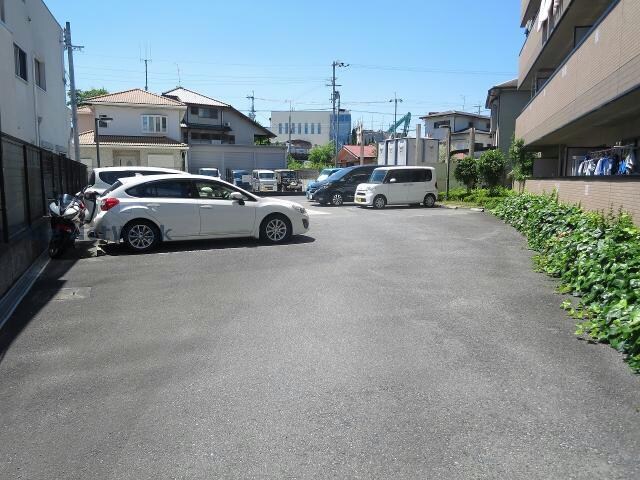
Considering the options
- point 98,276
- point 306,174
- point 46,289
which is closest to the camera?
point 46,289

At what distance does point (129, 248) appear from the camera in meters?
11.3

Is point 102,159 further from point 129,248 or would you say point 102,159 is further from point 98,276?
point 98,276

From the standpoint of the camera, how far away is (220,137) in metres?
52.5

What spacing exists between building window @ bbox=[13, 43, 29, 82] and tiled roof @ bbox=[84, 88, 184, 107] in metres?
24.1

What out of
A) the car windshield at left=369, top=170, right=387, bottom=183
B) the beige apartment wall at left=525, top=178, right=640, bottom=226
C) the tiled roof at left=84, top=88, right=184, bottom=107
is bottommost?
the beige apartment wall at left=525, top=178, right=640, bottom=226

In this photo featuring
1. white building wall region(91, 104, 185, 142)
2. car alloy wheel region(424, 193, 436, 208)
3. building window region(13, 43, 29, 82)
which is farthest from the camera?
white building wall region(91, 104, 185, 142)

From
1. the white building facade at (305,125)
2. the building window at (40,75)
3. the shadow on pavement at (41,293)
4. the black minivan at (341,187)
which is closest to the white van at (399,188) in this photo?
the black minivan at (341,187)

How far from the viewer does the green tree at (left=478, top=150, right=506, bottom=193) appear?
947 inches

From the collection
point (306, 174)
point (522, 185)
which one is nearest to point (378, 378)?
point (522, 185)

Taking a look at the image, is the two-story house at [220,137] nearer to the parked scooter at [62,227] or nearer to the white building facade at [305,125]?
the parked scooter at [62,227]

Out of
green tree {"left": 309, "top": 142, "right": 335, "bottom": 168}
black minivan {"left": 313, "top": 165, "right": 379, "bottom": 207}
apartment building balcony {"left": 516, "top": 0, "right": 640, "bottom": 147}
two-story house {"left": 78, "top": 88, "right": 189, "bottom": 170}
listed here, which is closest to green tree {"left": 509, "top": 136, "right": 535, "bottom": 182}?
apartment building balcony {"left": 516, "top": 0, "right": 640, "bottom": 147}

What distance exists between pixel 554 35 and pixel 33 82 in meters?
17.3

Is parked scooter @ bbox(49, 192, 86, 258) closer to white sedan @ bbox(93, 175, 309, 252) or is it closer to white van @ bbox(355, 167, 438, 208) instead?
white sedan @ bbox(93, 175, 309, 252)

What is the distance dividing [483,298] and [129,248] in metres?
7.31
